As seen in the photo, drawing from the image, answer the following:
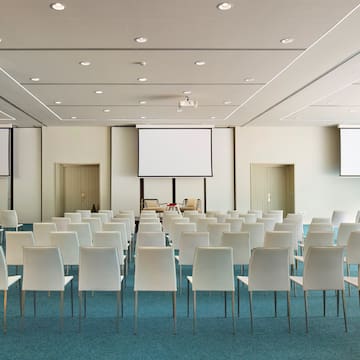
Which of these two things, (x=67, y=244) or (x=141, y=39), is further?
(x=141, y=39)

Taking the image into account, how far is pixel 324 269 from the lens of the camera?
451cm

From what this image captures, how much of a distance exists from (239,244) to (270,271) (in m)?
1.48

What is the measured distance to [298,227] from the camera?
320 inches

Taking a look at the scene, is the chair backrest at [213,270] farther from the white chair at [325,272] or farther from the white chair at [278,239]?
the white chair at [278,239]

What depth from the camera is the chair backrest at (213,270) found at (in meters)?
4.52

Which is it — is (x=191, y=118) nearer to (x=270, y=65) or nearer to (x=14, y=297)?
(x=270, y=65)

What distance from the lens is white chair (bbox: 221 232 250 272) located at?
597 centimetres

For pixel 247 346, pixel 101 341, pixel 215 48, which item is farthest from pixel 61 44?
pixel 247 346

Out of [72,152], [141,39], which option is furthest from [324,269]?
[72,152]

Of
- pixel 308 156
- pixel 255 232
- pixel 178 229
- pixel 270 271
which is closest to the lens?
pixel 270 271

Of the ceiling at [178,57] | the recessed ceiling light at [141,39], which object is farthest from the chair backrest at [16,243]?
the recessed ceiling light at [141,39]

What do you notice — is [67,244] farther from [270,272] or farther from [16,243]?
[270,272]

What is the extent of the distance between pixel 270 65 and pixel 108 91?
4.00m

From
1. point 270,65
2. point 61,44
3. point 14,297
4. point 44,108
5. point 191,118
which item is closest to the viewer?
point 14,297
